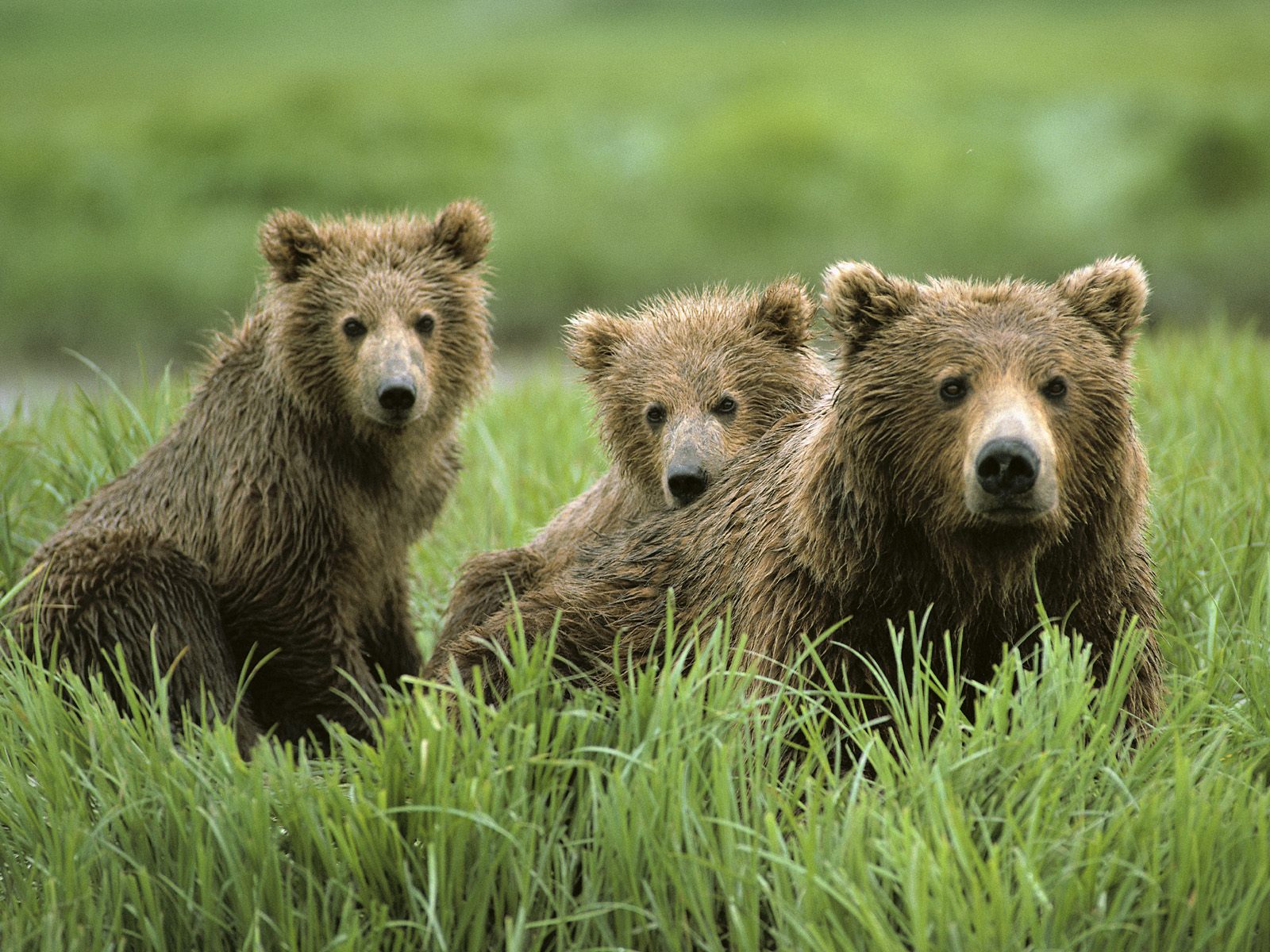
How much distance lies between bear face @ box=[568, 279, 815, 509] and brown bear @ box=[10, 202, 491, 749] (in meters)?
0.58

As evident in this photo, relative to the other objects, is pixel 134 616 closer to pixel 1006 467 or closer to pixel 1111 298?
pixel 1006 467

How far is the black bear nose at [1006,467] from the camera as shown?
3.07 metres

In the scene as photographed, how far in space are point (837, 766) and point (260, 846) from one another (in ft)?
3.92

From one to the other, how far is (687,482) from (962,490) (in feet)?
3.87

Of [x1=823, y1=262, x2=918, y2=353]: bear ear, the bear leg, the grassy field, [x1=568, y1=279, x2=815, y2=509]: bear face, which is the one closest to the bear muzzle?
the grassy field

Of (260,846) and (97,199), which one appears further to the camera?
(97,199)

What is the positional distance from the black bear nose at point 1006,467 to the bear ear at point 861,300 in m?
0.52

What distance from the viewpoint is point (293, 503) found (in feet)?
15.9

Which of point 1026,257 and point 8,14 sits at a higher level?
point 8,14

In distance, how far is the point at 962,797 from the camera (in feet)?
10.2

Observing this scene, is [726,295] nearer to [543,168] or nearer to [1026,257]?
[1026,257]

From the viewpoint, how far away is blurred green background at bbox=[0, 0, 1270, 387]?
1362 cm

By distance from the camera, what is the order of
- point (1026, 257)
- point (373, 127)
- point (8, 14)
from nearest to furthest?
point (1026, 257) → point (373, 127) → point (8, 14)

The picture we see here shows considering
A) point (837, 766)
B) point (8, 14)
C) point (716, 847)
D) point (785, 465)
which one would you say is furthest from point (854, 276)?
point (8, 14)
